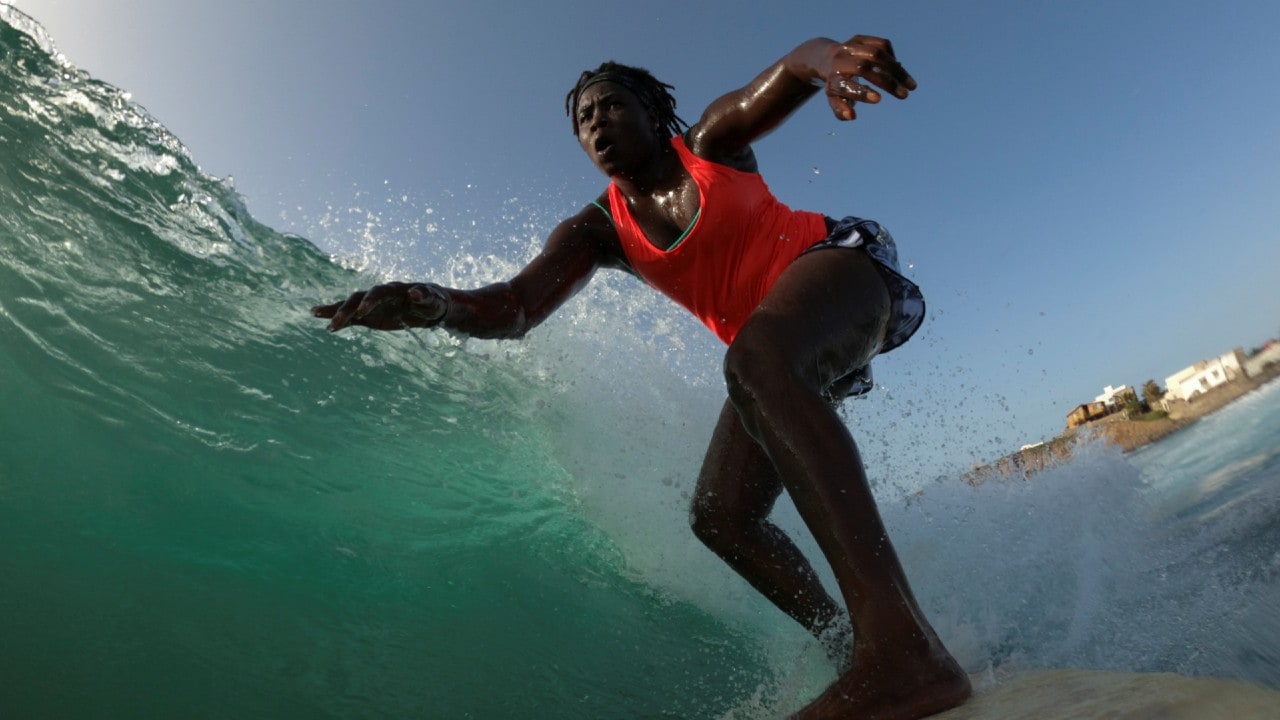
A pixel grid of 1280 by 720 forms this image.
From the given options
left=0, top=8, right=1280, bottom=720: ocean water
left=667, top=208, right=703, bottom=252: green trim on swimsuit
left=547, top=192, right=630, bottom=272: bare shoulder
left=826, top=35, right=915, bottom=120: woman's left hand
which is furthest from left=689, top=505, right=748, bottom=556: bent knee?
left=826, top=35, right=915, bottom=120: woman's left hand

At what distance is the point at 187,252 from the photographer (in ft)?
16.9

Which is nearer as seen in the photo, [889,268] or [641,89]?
[889,268]

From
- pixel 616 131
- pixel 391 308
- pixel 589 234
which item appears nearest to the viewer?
pixel 391 308

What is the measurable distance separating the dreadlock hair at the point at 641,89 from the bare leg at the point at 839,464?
98 cm

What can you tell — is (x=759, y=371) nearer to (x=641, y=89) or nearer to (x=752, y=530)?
(x=752, y=530)

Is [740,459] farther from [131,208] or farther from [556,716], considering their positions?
[131,208]

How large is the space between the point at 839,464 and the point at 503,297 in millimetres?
1272

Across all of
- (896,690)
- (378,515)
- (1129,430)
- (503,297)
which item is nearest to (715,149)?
(503,297)

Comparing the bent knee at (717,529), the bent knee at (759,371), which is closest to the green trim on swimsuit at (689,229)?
the bent knee at (759,371)

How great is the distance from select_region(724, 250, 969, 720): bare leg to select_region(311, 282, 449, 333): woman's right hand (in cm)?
90

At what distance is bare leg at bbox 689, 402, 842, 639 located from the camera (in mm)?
2047

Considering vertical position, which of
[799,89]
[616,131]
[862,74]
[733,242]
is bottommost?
[733,242]

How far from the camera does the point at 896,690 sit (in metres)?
1.23

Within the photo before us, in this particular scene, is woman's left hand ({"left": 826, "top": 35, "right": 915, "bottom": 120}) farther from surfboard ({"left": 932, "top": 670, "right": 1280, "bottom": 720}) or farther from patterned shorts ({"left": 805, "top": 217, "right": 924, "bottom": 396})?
surfboard ({"left": 932, "top": 670, "right": 1280, "bottom": 720})
